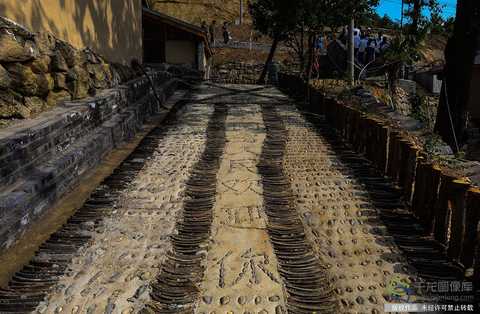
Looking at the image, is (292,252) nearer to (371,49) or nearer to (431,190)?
(431,190)

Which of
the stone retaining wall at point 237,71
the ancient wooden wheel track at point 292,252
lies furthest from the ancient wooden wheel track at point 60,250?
the stone retaining wall at point 237,71

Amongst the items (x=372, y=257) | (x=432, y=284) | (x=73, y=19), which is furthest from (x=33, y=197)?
(x=73, y=19)

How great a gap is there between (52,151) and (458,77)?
7556 mm

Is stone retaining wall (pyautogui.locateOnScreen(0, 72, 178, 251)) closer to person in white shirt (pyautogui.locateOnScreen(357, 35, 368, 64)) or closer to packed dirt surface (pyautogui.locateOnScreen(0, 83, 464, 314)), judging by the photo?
packed dirt surface (pyautogui.locateOnScreen(0, 83, 464, 314))

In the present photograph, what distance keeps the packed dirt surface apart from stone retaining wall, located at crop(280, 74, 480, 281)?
0.15 meters

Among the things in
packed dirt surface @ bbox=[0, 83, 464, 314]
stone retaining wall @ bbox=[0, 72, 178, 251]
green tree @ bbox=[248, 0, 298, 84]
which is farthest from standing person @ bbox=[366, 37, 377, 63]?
stone retaining wall @ bbox=[0, 72, 178, 251]

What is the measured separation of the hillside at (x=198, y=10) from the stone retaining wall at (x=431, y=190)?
3655cm

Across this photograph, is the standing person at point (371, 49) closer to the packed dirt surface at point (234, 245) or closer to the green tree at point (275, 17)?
the green tree at point (275, 17)

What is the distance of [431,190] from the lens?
3885 mm

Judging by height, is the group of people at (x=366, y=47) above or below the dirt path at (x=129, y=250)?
above

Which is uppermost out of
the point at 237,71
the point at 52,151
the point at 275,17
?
the point at 275,17

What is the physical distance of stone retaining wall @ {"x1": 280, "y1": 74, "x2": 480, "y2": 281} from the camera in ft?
10.6

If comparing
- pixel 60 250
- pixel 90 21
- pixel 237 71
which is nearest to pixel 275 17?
pixel 90 21

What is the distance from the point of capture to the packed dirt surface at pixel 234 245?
9.66 feet
